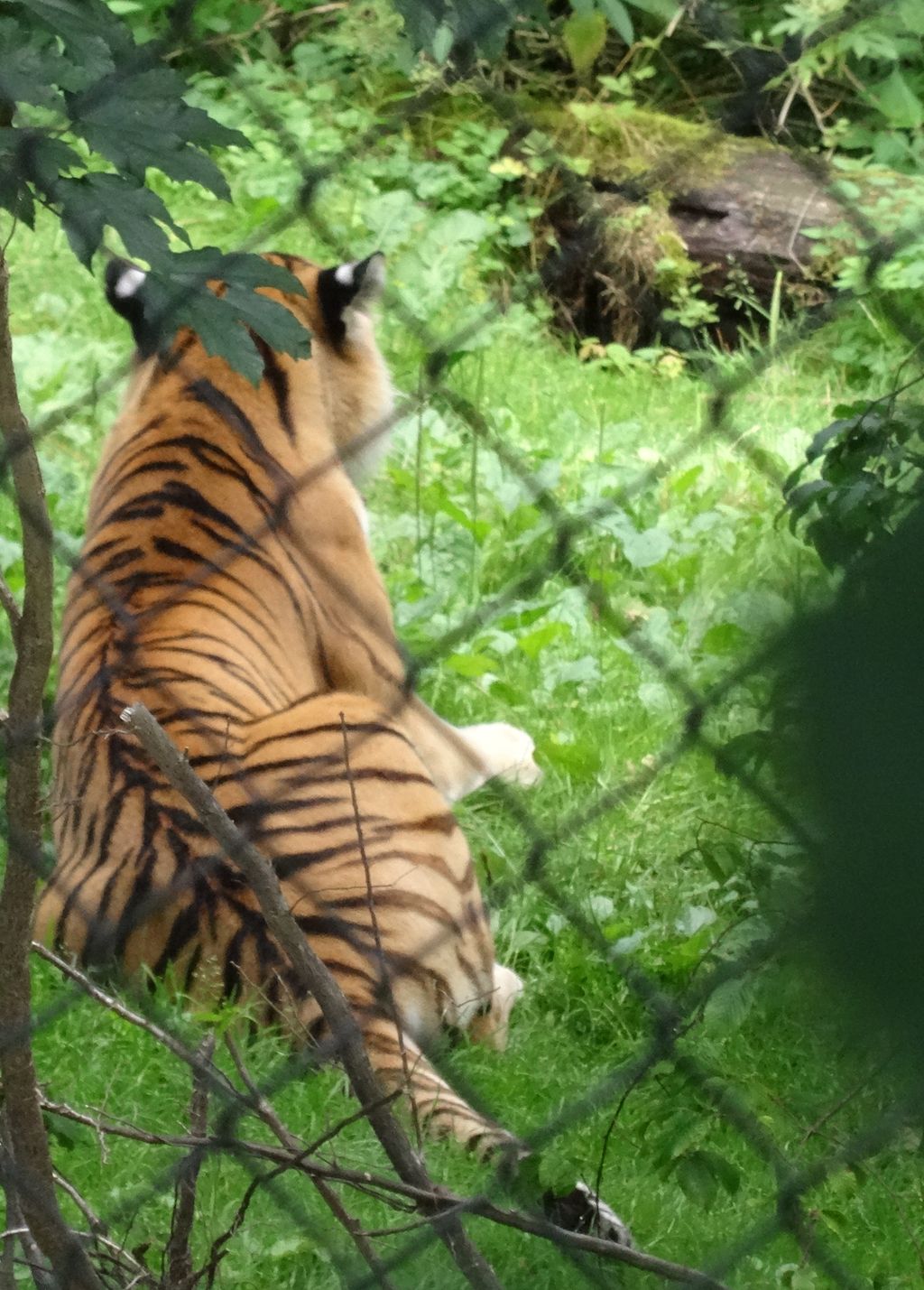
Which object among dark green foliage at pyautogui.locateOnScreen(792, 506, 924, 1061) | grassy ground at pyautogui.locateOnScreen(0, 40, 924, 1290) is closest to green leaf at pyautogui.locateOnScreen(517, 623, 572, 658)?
grassy ground at pyautogui.locateOnScreen(0, 40, 924, 1290)

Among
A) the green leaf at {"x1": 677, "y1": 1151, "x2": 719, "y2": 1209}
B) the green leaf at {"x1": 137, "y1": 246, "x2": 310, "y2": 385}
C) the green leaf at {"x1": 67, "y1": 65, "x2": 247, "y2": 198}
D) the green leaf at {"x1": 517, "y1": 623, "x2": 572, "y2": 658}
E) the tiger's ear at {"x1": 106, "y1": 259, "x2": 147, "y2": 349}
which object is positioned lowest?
the green leaf at {"x1": 677, "y1": 1151, "x2": 719, "y2": 1209}

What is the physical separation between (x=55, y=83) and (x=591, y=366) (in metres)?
2.86

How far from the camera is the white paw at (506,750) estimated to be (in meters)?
2.29

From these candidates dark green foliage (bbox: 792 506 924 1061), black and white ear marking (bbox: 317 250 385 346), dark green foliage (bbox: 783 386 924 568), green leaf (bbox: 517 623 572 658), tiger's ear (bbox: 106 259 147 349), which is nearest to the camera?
dark green foliage (bbox: 792 506 924 1061)

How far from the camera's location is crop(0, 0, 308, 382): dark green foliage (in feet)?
3.13

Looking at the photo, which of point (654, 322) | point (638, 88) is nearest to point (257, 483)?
point (654, 322)

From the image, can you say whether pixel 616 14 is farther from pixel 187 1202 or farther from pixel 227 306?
pixel 187 1202

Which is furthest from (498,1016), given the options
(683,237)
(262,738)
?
(683,237)

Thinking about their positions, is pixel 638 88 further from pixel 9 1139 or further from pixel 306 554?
pixel 9 1139

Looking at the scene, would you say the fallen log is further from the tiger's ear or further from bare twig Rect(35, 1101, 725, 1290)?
bare twig Rect(35, 1101, 725, 1290)

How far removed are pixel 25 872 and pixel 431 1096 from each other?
0.59 m

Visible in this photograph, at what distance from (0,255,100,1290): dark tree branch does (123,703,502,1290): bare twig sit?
0.61 feet

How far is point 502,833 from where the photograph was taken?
Answer: 2324mm

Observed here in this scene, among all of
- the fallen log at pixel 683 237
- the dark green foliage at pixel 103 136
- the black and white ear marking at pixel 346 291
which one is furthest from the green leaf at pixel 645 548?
the dark green foliage at pixel 103 136
